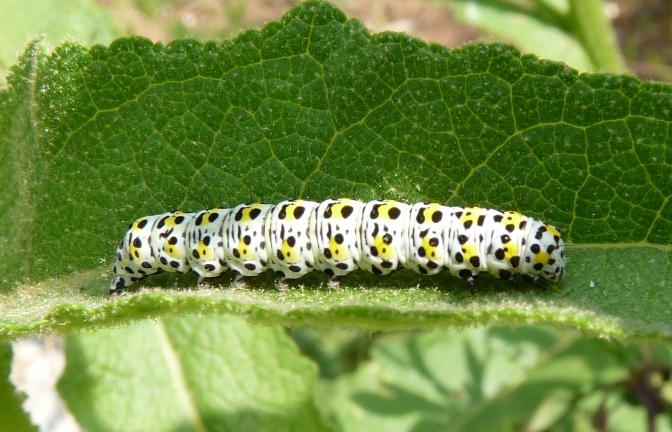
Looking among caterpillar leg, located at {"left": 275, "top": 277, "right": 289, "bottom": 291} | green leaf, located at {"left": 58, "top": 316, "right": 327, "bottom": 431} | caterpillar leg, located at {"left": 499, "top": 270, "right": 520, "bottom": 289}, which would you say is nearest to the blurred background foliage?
green leaf, located at {"left": 58, "top": 316, "right": 327, "bottom": 431}

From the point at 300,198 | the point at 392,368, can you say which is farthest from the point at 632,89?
the point at 392,368

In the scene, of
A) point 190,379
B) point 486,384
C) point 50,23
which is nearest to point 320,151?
point 190,379

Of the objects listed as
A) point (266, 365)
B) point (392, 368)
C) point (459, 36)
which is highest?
point (459, 36)

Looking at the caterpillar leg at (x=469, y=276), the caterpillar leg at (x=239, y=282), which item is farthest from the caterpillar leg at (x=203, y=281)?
the caterpillar leg at (x=469, y=276)

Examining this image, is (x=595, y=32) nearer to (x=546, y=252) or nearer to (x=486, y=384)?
(x=546, y=252)

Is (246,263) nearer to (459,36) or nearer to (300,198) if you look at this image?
(300,198)

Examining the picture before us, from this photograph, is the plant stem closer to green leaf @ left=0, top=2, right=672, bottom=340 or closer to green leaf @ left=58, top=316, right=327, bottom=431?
green leaf @ left=0, top=2, right=672, bottom=340
